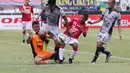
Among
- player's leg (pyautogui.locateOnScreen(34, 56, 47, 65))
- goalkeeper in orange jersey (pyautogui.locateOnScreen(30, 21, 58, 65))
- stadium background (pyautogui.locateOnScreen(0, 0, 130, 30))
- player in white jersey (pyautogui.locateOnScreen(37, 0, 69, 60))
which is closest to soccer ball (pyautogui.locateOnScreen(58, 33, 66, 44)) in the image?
player in white jersey (pyautogui.locateOnScreen(37, 0, 69, 60))

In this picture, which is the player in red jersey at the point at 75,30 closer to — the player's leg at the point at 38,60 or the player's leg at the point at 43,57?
the player's leg at the point at 43,57

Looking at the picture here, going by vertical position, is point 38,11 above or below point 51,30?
below

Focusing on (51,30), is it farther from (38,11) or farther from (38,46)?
(38,11)

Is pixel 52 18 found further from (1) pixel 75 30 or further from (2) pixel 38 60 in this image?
(2) pixel 38 60

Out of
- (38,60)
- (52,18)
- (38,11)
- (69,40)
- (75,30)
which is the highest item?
(52,18)

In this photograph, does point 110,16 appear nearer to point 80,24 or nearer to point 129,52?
point 80,24

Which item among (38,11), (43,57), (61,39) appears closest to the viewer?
(43,57)

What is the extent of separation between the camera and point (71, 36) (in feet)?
47.3

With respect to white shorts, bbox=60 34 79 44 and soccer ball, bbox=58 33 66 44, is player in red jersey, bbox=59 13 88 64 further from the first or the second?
soccer ball, bbox=58 33 66 44

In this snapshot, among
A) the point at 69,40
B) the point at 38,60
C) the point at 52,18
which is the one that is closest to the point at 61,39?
the point at 69,40

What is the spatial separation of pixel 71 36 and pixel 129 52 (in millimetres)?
4417

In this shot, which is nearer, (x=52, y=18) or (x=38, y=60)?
(x=38, y=60)

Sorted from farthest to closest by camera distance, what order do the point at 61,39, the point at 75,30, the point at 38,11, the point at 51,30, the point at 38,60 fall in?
the point at 38,11 < the point at 75,30 < the point at 61,39 < the point at 51,30 < the point at 38,60

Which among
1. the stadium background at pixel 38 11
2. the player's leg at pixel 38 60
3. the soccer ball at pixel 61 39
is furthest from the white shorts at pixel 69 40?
the stadium background at pixel 38 11
